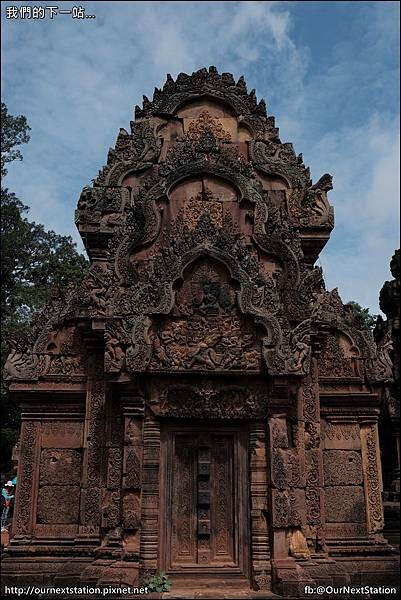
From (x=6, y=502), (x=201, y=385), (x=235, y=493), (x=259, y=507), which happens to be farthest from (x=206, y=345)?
(x=6, y=502)

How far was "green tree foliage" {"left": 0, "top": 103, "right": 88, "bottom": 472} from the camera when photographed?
26.9m

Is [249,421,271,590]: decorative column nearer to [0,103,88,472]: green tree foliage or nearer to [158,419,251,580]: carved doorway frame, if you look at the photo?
[158,419,251,580]: carved doorway frame

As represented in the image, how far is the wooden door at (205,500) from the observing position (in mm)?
8484

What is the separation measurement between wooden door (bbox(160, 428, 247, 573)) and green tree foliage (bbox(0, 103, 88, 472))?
18963 millimetres

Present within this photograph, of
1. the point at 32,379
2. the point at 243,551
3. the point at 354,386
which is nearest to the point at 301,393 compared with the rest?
the point at 354,386

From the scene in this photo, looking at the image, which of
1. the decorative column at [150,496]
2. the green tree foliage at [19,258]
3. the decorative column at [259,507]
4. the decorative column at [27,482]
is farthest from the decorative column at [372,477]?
the green tree foliage at [19,258]

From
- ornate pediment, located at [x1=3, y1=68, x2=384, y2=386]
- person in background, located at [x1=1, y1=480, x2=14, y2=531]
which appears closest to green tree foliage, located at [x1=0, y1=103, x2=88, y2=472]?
person in background, located at [x1=1, y1=480, x2=14, y2=531]

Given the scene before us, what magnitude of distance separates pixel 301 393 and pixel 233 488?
6.27 ft

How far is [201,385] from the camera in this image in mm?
8602

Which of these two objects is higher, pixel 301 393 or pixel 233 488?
pixel 301 393

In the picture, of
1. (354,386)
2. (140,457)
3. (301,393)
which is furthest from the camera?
(354,386)

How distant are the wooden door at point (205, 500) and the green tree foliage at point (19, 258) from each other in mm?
18963

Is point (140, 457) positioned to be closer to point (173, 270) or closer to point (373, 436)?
point (173, 270)

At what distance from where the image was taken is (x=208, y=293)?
350 inches
